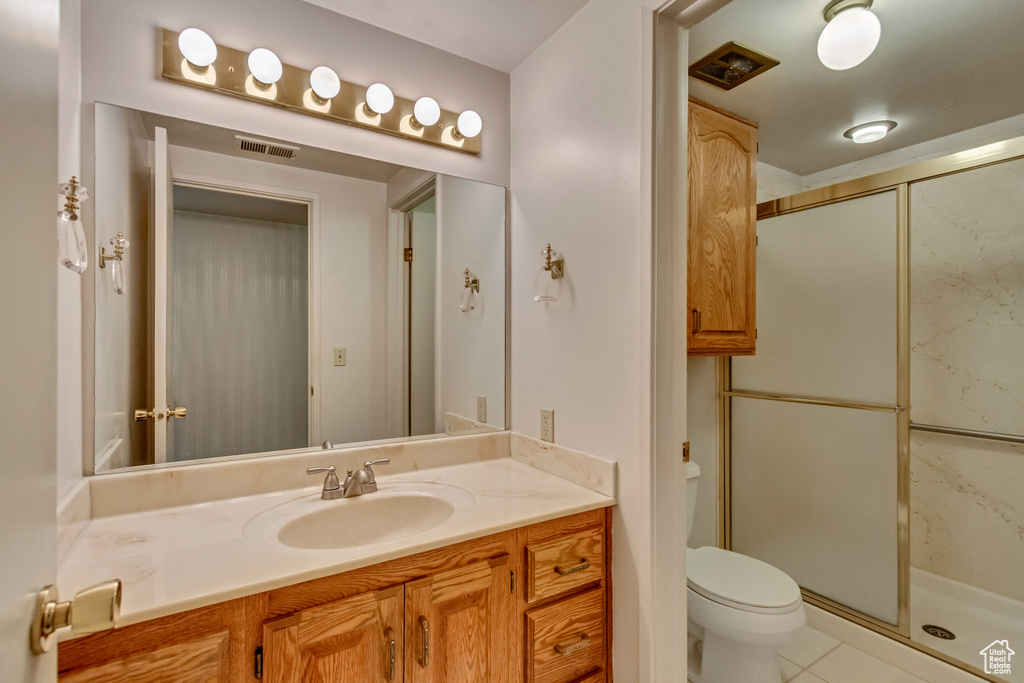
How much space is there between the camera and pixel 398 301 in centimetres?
171

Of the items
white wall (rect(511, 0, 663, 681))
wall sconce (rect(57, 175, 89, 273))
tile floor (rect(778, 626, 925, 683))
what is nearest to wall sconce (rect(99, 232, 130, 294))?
wall sconce (rect(57, 175, 89, 273))

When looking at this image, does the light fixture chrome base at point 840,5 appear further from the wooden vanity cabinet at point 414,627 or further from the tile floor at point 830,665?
the tile floor at point 830,665

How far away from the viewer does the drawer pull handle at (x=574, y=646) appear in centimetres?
128

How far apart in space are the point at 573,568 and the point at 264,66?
1.66m

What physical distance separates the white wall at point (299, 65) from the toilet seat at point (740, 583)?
168 cm

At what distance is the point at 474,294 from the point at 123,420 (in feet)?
3.63

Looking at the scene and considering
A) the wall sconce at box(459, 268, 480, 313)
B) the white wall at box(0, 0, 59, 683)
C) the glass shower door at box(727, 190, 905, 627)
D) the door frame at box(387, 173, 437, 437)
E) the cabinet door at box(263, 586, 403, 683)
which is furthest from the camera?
the glass shower door at box(727, 190, 905, 627)

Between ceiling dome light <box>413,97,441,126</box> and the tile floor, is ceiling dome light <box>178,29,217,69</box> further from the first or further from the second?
the tile floor

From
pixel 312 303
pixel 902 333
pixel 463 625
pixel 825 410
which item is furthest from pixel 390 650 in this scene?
pixel 902 333

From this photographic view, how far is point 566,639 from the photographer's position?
4.27 feet

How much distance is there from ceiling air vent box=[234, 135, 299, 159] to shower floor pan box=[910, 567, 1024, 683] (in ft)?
9.56

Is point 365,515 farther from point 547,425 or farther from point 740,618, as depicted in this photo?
point 740,618

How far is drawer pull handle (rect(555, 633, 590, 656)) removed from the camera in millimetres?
1281

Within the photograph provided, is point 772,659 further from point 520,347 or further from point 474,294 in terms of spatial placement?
point 474,294
